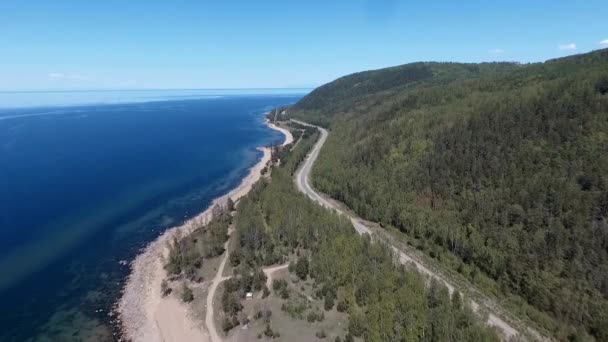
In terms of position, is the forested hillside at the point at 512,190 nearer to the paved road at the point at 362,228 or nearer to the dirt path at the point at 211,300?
the paved road at the point at 362,228

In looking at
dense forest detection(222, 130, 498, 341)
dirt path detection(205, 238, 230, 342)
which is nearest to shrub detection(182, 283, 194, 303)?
dirt path detection(205, 238, 230, 342)

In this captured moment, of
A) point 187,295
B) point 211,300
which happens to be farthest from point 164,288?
point 211,300

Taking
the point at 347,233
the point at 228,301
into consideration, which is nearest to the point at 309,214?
the point at 347,233

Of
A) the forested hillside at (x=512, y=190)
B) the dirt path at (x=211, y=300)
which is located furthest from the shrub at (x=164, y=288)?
the forested hillside at (x=512, y=190)

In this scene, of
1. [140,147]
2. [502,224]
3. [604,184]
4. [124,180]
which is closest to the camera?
[604,184]

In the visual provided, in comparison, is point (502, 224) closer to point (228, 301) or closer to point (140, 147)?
point (228, 301)

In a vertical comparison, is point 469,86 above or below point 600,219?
above
